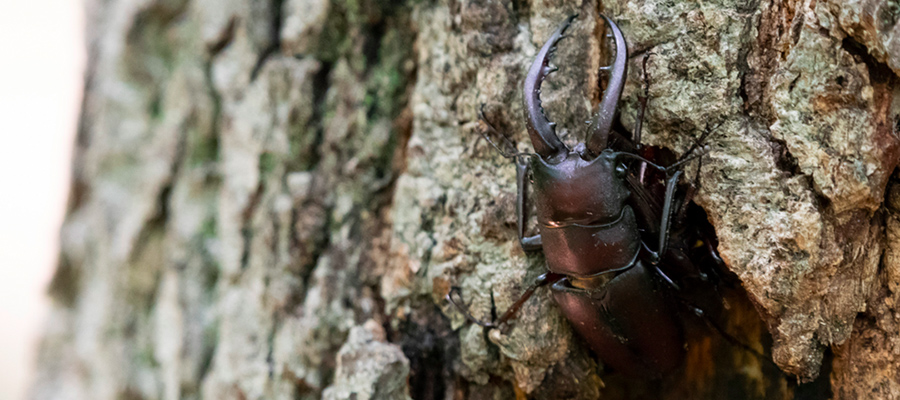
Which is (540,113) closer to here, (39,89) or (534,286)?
(534,286)

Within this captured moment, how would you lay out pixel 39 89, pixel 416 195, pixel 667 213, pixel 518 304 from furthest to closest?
pixel 39 89, pixel 416 195, pixel 518 304, pixel 667 213

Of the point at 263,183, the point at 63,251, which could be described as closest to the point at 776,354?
the point at 263,183

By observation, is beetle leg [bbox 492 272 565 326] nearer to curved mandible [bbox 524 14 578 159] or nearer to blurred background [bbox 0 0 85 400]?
curved mandible [bbox 524 14 578 159]

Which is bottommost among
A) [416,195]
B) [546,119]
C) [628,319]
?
[628,319]

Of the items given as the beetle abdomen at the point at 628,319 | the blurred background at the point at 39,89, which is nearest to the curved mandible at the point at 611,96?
the beetle abdomen at the point at 628,319

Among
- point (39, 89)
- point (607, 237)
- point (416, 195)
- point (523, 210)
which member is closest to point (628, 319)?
point (607, 237)

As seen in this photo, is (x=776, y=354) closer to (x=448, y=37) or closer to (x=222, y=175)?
(x=448, y=37)

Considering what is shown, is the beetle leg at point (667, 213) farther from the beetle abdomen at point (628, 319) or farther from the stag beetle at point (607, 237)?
the beetle abdomen at point (628, 319)
